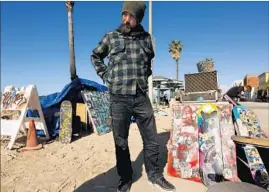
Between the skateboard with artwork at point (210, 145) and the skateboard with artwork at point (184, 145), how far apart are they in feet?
0.33

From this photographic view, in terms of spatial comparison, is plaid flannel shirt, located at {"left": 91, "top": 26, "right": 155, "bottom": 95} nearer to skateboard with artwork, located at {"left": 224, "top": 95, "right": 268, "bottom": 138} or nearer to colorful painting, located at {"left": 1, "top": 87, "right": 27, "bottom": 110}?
skateboard with artwork, located at {"left": 224, "top": 95, "right": 268, "bottom": 138}

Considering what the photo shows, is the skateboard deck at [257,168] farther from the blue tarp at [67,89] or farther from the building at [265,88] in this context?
the building at [265,88]

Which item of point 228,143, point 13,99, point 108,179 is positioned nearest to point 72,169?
point 108,179

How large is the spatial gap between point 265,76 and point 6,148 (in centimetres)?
4844

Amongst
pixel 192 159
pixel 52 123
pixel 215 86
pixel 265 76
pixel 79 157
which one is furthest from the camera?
pixel 265 76

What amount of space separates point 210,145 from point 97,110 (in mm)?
5604

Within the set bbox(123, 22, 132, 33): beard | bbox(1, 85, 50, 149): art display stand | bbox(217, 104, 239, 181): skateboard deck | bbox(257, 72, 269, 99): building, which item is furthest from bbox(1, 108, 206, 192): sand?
bbox(257, 72, 269, 99): building

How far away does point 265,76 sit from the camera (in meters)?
47.5

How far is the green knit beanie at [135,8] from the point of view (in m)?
3.22

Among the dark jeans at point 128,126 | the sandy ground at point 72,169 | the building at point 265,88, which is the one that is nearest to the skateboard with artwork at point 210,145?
the sandy ground at point 72,169

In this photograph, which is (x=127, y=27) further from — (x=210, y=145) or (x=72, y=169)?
(x=72, y=169)

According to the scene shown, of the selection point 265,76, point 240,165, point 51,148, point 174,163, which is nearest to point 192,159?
point 174,163

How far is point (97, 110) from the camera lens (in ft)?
28.6

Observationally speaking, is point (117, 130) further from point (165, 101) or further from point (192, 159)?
point (165, 101)
